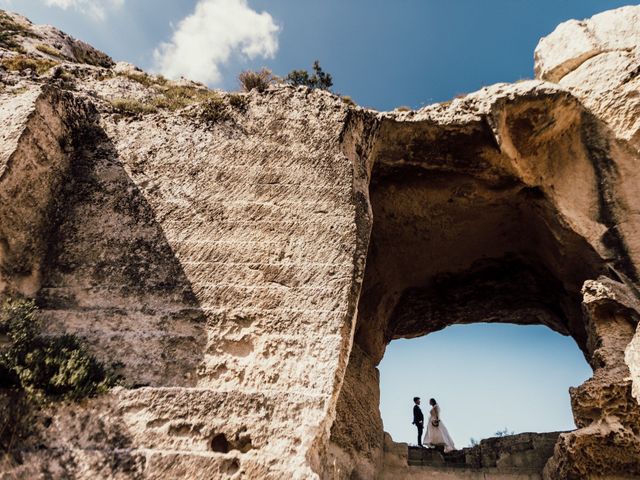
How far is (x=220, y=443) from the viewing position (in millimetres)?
3455

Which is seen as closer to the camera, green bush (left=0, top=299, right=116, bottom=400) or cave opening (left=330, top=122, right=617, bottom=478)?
green bush (left=0, top=299, right=116, bottom=400)

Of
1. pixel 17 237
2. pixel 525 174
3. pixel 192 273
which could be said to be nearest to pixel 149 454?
pixel 192 273

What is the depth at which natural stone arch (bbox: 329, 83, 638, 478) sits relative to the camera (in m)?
6.18

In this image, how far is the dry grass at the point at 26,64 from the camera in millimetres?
5820

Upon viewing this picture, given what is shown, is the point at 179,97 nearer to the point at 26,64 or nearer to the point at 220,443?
the point at 26,64

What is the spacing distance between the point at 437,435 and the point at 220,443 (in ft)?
21.2

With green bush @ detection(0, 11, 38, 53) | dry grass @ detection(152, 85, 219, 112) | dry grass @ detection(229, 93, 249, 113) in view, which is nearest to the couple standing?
dry grass @ detection(229, 93, 249, 113)

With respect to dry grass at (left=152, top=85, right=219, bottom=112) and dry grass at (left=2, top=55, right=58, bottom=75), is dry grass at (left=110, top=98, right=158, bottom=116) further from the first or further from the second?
dry grass at (left=2, top=55, right=58, bottom=75)

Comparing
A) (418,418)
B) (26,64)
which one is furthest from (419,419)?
(26,64)

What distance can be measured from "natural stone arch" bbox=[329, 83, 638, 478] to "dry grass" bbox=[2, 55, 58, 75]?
436cm

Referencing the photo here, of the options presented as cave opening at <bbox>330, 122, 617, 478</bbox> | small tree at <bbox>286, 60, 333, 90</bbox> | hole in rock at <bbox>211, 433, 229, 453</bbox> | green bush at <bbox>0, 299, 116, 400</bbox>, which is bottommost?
hole in rock at <bbox>211, 433, 229, 453</bbox>

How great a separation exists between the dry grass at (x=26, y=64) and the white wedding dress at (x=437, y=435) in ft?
26.7

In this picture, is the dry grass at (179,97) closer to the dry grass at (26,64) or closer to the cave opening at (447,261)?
the dry grass at (26,64)

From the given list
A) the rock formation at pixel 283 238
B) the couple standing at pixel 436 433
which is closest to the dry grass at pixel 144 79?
the rock formation at pixel 283 238
